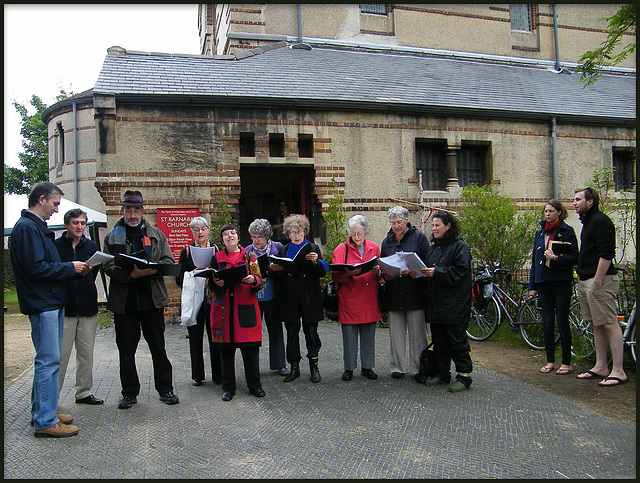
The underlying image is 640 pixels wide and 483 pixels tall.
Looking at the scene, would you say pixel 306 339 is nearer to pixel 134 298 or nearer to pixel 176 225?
pixel 134 298

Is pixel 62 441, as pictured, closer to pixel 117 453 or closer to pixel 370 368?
pixel 117 453

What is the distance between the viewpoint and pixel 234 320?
17.6 feet

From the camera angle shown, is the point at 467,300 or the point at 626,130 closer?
the point at 467,300

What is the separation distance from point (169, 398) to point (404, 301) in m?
2.83

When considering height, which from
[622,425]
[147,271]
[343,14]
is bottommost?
[622,425]

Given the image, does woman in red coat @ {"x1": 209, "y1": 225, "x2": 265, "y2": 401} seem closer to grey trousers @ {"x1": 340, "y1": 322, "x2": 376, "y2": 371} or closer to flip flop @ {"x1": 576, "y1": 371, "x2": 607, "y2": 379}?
grey trousers @ {"x1": 340, "y1": 322, "x2": 376, "y2": 371}

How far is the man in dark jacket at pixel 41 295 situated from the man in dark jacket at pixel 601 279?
527 cm

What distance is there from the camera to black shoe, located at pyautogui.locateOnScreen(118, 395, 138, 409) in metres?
5.01

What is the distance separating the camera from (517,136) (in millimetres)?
13125

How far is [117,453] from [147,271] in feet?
5.67

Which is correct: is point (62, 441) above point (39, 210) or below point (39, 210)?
below

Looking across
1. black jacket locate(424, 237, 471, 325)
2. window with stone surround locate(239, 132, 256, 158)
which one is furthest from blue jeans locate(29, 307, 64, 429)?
window with stone surround locate(239, 132, 256, 158)

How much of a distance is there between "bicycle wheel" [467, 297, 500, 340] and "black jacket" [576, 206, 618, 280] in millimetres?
2743

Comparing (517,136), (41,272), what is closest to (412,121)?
(517,136)
